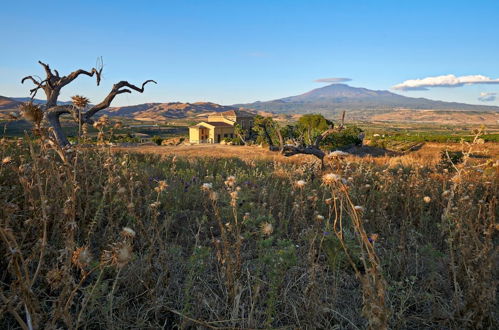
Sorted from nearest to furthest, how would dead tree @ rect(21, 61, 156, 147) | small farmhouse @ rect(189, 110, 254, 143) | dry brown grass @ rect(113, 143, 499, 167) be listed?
dead tree @ rect(21, 61, 156, 147), dry brown grass @ rect(113, 143, 499, 167), small farmhouse @ rect(189, 110, 254, 143)

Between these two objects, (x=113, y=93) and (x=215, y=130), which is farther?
(x=215, y=130)

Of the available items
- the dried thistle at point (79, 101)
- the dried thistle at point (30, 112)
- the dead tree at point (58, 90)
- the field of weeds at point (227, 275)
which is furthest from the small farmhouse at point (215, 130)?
the dried thistle at point (30, 112)

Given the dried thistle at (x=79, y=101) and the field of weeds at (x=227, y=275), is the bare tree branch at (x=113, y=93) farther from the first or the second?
the dried thistle at (x=79, y=101)

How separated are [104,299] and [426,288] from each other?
2.29 meters

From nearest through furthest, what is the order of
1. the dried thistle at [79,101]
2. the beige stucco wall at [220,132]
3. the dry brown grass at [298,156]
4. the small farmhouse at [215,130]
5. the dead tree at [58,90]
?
the dried thistle at [79,101]
the dead tree at [58,90]
the dry brown grass at [298,156]
the small farmhouse at [215,130]
the beige stucco wall at [220,132]

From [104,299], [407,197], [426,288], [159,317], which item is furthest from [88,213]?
[407,197]

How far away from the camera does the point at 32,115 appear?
1.45m

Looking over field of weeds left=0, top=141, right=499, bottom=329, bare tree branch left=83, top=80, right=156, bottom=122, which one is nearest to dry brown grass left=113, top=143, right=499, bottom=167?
field of weeds left=0, top=141, right=499, bottom=329

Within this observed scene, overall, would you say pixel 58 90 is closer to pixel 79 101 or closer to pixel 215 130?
pixel 79 101

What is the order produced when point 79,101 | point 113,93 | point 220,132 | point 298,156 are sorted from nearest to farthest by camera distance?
point 79,101, point 113,93, point 298,156, point 220,132

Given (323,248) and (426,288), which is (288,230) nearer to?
(323,248)

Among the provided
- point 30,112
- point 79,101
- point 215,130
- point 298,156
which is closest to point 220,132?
point 215,130

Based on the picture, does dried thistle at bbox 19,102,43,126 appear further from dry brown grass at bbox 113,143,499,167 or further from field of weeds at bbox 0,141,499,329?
dry brown grass at bbox 113,143,499,167

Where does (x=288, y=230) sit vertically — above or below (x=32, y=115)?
below
